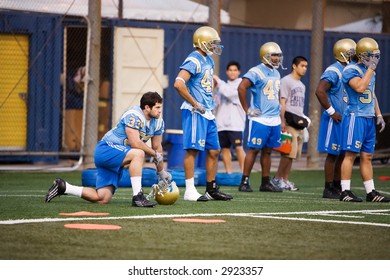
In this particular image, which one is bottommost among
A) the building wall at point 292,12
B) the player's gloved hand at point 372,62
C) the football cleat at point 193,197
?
the football cleat at point 193,197

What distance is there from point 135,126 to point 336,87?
3721mm

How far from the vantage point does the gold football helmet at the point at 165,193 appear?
1205cm

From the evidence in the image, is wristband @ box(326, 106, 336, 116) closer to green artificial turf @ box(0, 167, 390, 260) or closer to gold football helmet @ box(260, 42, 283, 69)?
green artificial turf @ box(0, 167, 390, 260)

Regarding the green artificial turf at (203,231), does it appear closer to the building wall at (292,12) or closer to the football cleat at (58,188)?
the football cleat at (58,188)

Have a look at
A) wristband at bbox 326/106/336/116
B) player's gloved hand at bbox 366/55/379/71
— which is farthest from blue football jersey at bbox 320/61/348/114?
player's gloved hand at bbox 366/55/379/71

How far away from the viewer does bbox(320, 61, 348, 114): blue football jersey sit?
14.3 metres

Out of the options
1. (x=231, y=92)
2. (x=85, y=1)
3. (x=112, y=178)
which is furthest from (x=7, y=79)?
(x=112, y=178)

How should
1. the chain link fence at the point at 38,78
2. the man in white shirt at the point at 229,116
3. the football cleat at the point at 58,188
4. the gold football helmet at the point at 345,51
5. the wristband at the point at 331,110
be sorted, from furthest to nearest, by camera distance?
1. the chain link fence at the point at 38,78
2. the man in white shirt at the point at 229,116
3. the gold football helmet at the point at 345,51
4. the wristband at the point at 331,110
5. the football cleat at the point at 58,188

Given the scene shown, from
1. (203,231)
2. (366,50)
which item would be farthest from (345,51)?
(203,231)

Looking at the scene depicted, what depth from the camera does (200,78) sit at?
1322 cm

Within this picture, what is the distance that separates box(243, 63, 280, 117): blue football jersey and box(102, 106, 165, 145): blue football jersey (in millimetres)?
3333

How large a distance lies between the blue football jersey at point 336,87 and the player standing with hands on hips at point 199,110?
1.74 metres

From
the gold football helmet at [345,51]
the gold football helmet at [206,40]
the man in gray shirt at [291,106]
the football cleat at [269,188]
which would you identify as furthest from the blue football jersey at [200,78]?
the man in gray shirt at [291,106]

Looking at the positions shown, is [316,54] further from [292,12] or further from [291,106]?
[292,12]
